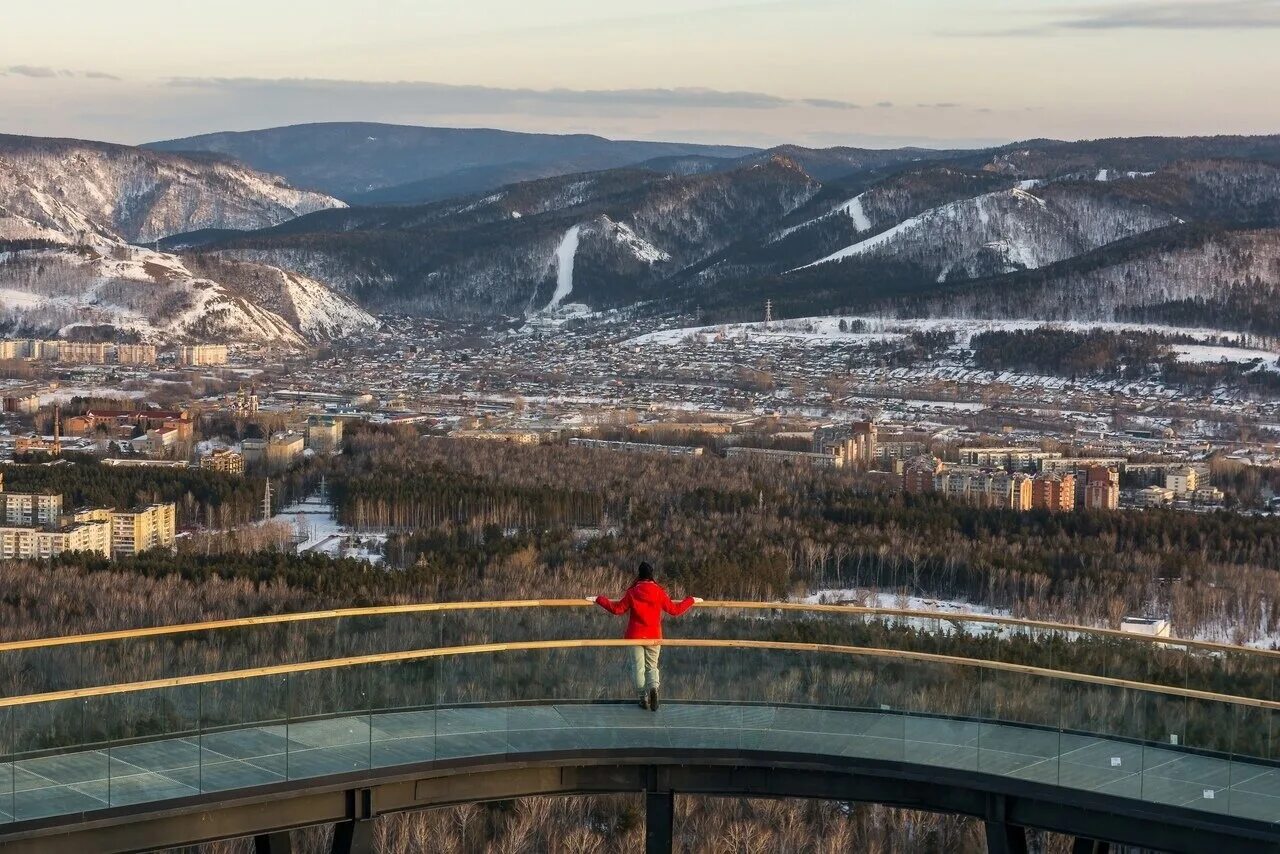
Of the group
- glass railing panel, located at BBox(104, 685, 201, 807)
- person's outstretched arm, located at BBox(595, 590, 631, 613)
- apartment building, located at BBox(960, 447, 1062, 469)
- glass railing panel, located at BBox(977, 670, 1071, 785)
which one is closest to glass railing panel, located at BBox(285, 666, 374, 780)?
glass railing panel, located at BBox(104, 685, 201, 807)

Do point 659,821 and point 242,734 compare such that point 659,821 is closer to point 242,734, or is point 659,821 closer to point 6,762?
point 242,734

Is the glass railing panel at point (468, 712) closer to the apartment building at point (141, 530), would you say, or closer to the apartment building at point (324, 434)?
the apartment building at point (141, 530)

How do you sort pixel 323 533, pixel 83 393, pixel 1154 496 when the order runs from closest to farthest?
pixel 323 533
pixel 1154 496
pixel 83 393

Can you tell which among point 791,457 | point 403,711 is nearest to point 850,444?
point 791,457

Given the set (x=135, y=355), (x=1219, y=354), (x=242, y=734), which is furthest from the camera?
(x=135, y=355)

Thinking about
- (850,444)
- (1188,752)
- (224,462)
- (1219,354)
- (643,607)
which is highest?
(643,607)

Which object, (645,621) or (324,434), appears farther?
(324,434)

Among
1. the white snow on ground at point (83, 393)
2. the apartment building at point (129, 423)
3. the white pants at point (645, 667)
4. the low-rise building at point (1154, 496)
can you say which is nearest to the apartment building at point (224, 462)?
the apartment building at point (129, 423)

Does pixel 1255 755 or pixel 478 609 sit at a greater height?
A: pixel 478 609

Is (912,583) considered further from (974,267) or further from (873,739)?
(974,267)
